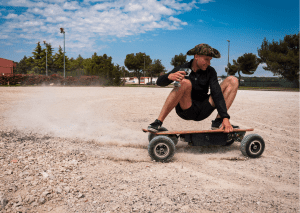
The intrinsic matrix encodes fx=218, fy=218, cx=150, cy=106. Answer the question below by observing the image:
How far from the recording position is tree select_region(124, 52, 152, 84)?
48656 mm

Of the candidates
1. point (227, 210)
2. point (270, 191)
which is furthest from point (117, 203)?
point (270, 191)

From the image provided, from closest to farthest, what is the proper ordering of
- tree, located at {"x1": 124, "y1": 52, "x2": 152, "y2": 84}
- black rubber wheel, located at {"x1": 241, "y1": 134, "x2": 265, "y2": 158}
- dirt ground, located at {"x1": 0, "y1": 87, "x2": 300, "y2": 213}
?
dirt ground, located at {"x1": 0, "y1": 87, "x2": 300, "y2": 213}, black rubber wheel, located at {"x1": 241, "y1": 134, "x2": 265, "y2": 158}, tree, located at {"x1": 124, "y1": 52, "x2": 152, "y2": 84}

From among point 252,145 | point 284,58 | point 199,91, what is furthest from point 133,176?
Answer: point 284,58

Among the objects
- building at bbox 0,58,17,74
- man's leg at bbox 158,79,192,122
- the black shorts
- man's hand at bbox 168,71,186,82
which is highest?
building at bbox 0,58,17,74

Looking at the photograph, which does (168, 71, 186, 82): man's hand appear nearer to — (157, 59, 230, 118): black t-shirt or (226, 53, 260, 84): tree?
(157, 59, 230, 118): black t-shirt

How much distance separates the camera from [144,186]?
226 cm

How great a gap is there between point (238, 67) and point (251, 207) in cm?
4242

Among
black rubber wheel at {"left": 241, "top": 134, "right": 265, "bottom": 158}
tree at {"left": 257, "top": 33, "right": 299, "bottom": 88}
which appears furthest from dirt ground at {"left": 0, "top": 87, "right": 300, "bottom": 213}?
tree at {"left": 257, "top": 33, "right": 299, "bottom": 88}

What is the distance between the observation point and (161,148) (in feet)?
9.32

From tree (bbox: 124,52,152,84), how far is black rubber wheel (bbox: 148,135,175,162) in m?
46.4

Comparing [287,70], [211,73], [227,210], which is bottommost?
[227,210]

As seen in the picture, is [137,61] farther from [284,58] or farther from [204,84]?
[204,84]

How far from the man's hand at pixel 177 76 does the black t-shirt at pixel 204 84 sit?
0.09m

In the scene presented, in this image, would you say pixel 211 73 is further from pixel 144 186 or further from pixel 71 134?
pixel 71 134
